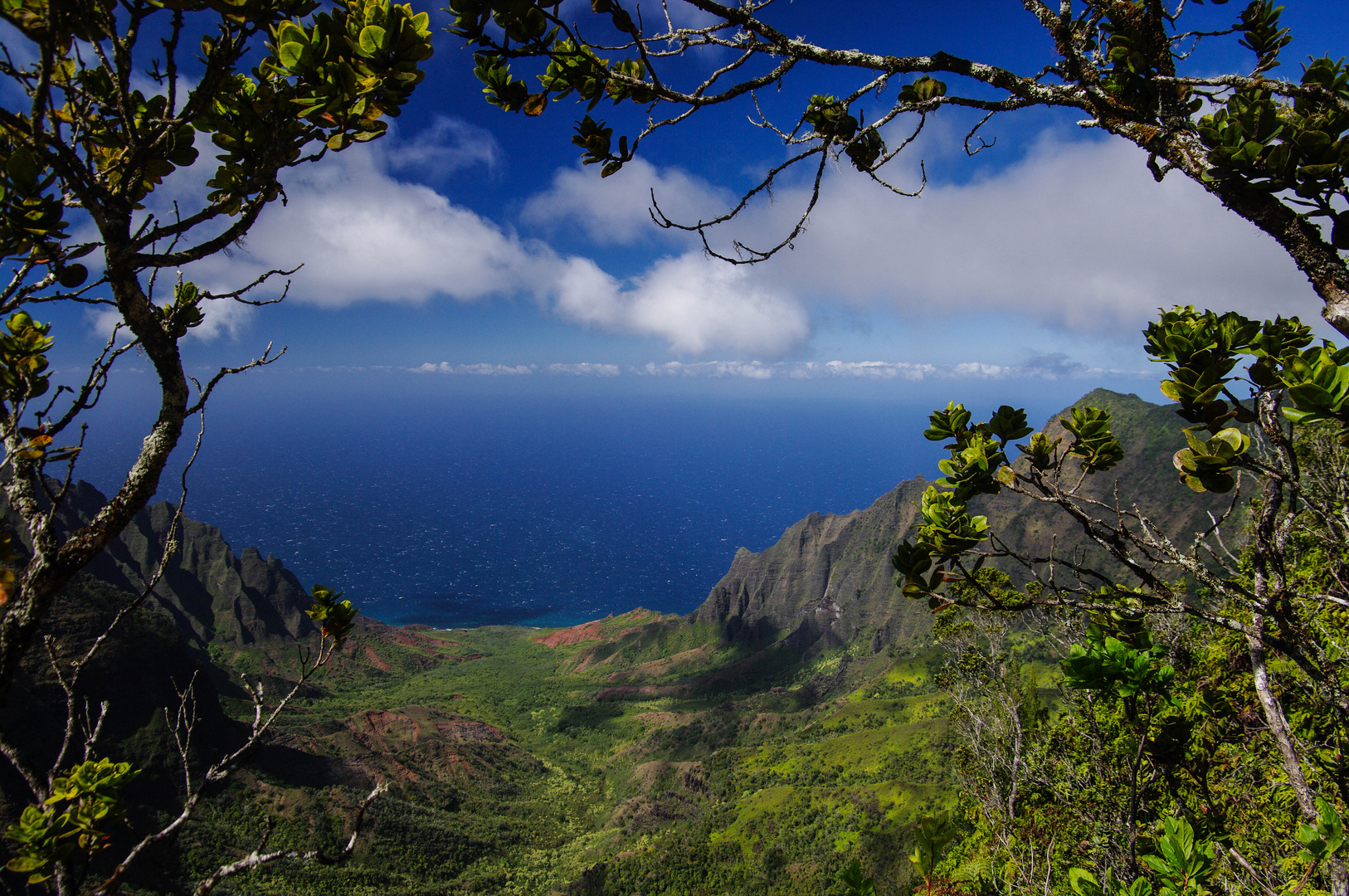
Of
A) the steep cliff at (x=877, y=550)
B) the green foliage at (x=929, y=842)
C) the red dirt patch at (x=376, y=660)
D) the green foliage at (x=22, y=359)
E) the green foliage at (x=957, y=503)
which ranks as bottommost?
the red dirt patch at (x=376, y=660)

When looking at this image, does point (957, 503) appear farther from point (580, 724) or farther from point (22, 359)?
point (580, 724)

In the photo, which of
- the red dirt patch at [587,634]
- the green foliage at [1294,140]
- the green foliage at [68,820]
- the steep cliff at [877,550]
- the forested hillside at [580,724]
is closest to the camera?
the green foliage at [1294,140]

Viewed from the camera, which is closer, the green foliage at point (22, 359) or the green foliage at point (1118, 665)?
the green foliage at point (22, 359)

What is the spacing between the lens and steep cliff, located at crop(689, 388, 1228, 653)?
216ft

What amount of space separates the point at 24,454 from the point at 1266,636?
559 cm

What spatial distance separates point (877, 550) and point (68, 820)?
9423 centimetres

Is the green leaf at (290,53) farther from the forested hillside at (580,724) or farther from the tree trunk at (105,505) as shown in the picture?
the forested hillside at (580,724)

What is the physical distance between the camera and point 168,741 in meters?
39.0

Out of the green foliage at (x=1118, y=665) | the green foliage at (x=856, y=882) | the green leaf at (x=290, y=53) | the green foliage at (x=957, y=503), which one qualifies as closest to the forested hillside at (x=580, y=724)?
the green leaf at (x=290, y=53)

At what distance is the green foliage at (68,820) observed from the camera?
103 inches

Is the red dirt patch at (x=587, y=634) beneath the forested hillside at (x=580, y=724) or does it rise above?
beneath

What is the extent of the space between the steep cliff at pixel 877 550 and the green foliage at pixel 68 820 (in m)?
75.8

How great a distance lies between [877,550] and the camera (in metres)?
87.8

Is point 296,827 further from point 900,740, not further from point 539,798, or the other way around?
point 900,740
